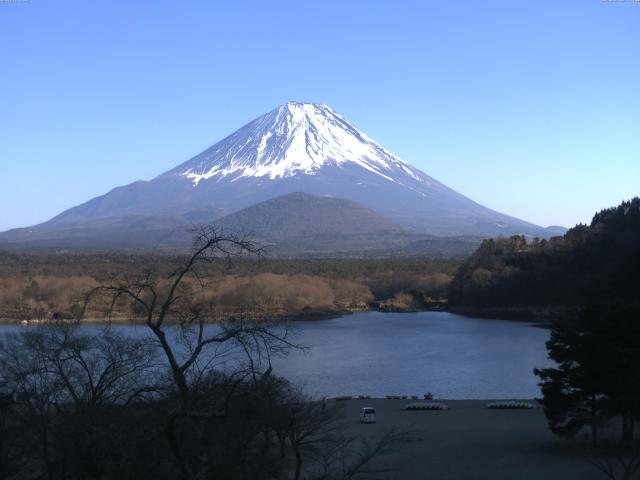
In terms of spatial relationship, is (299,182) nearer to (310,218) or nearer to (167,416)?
(310,218)

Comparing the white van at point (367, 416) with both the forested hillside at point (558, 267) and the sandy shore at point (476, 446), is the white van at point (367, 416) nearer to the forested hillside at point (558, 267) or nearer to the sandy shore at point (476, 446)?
the sandy shore at point (476, 446)

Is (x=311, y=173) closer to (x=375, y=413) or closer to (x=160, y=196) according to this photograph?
(x=160, y=196)

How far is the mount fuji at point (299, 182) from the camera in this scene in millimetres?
114000

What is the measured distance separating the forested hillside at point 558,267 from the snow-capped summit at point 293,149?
79.4 meters

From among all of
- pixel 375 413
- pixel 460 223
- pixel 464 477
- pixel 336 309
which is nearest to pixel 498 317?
Answer: pixel 336 309

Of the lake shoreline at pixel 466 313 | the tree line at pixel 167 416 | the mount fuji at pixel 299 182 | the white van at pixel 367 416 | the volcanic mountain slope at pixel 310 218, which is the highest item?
the mount fuji at pixel 299 182

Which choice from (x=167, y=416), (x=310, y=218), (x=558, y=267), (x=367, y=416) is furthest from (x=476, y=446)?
(x=310, y=218)

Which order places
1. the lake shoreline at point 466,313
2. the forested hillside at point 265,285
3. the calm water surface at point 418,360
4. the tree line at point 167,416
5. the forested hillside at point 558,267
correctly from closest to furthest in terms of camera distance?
the tree line at point 167,416
the calm water surface at point 418,360
the forested hillside at point 558,267
the lake shoreline at point 466,313
the forested hillside at point 265,285

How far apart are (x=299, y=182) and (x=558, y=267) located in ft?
283

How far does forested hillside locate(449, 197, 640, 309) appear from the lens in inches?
1195

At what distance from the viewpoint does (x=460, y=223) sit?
113m

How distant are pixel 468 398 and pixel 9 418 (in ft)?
36.0

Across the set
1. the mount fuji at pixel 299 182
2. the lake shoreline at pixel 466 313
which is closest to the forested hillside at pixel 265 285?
the lake shoreline at pixel 466 313

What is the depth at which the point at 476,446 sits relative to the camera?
10664 mm
